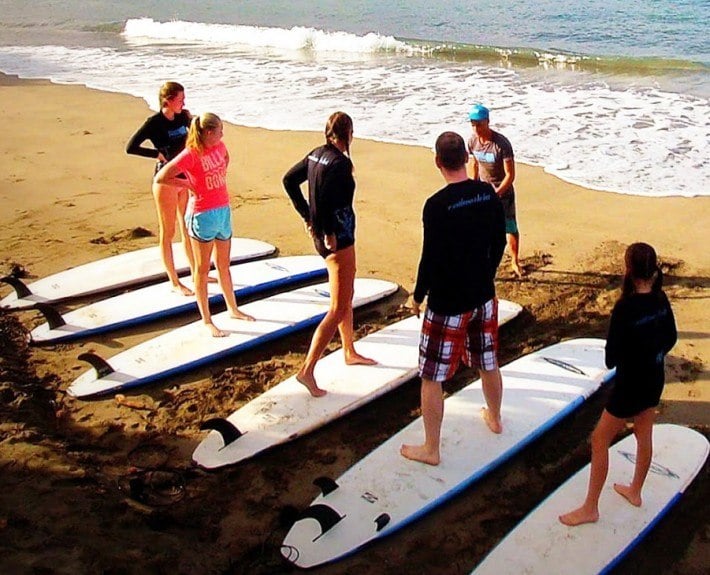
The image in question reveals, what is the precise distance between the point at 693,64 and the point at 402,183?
962cm

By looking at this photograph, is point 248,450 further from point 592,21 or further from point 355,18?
point 355,18

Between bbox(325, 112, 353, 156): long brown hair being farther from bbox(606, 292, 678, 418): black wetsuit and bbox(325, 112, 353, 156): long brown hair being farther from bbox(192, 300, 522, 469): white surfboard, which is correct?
bbox(606, 292, 678, 418): black wetsuit

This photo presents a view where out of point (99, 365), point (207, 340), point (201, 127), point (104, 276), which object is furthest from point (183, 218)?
point (99, 365)

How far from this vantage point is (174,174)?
17.8 ft

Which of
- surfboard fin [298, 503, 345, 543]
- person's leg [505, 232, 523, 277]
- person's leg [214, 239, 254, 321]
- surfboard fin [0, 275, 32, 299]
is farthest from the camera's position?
person's leg [505, 232, 523, 277]

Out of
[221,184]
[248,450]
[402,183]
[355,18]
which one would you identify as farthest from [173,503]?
[355,18]

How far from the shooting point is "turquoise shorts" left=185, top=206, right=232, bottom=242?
18.1 ft

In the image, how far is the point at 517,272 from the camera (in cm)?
700

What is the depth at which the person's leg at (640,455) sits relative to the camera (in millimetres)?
3666

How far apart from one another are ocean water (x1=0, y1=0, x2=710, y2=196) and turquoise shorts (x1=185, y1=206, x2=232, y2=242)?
539 cm

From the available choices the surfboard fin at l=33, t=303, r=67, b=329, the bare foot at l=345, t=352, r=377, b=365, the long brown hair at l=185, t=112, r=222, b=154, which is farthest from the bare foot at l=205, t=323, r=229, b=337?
the long brown hair at l=185, t=112, r=222, b=154

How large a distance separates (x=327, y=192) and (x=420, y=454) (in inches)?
64.0

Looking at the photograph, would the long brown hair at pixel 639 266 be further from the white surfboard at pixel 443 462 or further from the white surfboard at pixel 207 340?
the white surfboard at pixel 207 340

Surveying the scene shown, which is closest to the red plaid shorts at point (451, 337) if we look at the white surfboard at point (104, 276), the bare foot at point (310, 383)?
the bare foot at point (310, 383)
